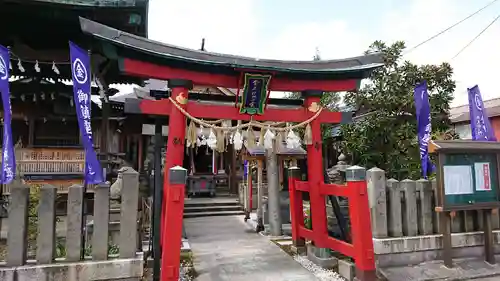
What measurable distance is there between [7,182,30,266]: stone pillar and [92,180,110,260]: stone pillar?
916 millimetres

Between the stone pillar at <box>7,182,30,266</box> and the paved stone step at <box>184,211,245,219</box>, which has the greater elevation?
the stone pillar at <box>7,182,30,266</box>

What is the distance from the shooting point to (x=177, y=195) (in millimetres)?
4973

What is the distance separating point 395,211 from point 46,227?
5969mm

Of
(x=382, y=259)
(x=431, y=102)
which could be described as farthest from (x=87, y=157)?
(x=431, y=102)

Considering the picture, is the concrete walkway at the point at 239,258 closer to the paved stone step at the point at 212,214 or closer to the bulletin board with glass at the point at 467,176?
the paved stone step at the point at 212,214

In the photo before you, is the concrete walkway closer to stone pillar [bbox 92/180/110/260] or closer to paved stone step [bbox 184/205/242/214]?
stone pillar [bbox 92/180/110/260]

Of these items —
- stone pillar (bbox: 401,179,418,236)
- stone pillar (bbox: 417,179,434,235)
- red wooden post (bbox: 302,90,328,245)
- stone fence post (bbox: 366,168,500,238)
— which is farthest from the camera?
red wooden post (bbox: 302,90,328,245)

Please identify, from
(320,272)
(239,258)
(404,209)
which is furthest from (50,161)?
(404,209)

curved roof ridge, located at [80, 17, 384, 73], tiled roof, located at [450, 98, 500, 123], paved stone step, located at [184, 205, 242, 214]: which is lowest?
paved stone step, located at [184, 205, 242, 214]

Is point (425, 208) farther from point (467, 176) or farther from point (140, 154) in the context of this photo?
point (140, 154)

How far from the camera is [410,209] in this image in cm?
612

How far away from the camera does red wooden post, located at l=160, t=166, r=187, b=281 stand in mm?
4895

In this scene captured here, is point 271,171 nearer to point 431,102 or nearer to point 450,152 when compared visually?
point 450,152

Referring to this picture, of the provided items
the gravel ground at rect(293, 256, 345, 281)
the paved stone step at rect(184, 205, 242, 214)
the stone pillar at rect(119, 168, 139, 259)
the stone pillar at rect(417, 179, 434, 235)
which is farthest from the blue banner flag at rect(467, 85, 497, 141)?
the paved stone step at rect(184, 205, 242, 214)
